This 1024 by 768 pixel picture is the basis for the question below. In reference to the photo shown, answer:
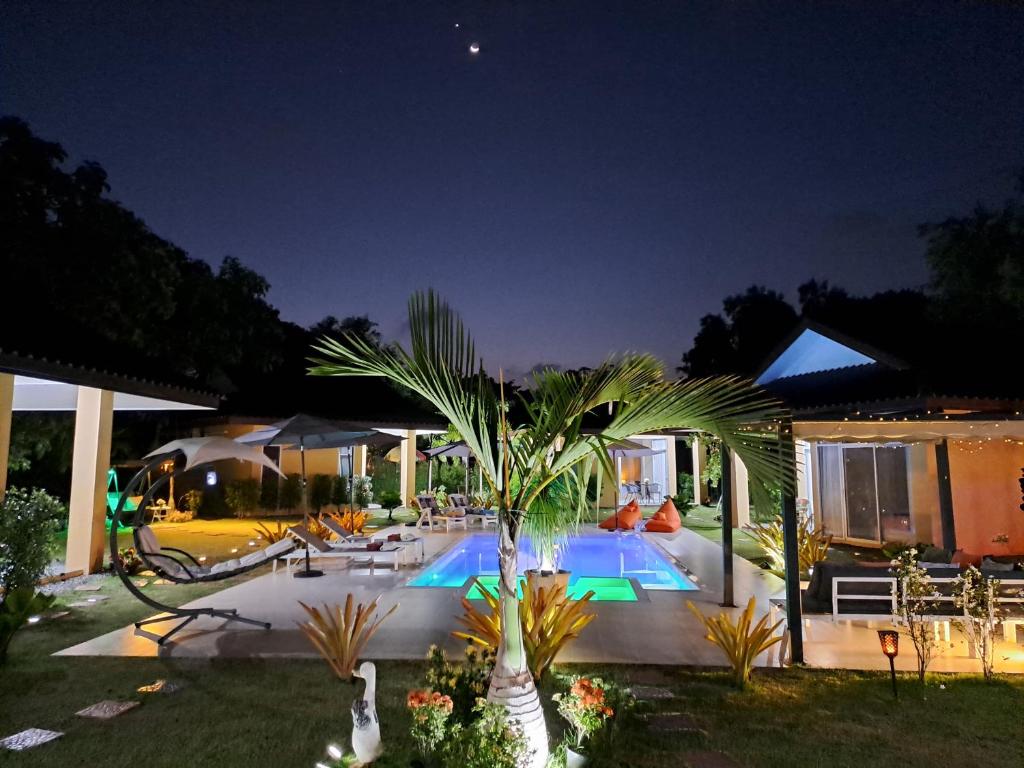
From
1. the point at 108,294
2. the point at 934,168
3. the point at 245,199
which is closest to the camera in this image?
the point at 108,294

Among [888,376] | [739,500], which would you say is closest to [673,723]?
[888,376]

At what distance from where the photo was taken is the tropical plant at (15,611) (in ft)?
18.4

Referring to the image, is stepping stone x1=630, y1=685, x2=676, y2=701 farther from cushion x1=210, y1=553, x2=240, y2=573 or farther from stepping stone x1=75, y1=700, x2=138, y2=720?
cushion x1=210, y1=553, x2=240, y2=573

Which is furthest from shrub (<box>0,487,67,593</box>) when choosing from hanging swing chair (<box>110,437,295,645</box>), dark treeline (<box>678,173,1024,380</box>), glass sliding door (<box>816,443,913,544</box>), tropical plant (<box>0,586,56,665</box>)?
glass sliding door (<box>816,443,913,544</box>)

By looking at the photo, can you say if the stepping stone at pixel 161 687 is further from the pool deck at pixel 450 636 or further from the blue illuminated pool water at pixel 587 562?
the blue illuminated pool water at pixel 587 562

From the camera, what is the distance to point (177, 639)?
6.46 meters

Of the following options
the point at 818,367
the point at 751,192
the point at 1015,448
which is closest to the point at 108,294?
the point at 818,367

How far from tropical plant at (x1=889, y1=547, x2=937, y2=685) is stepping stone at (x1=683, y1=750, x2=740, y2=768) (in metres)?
2.31

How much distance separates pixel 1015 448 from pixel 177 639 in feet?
44.5

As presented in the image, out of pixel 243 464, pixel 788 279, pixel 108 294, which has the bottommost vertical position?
pixel 243 464

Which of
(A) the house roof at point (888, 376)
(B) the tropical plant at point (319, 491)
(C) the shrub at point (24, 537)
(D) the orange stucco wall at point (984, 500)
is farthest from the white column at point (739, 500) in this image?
(C) the shrub at point (24, 537)

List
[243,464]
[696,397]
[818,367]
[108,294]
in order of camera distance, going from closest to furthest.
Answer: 1. [696,397]
2. [818,367]
3. [108,294]
4. [243,464]

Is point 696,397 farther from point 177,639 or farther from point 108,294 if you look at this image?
point 108,294

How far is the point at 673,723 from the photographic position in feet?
14.4
